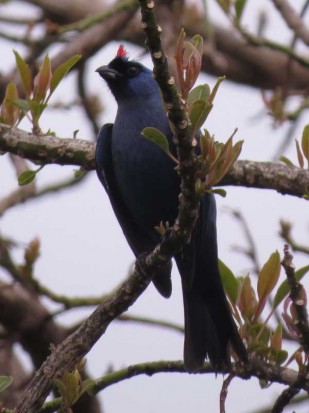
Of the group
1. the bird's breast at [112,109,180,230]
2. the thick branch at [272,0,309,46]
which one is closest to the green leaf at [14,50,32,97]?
the bird's breast at [112,109,180,230]

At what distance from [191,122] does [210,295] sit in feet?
5.04

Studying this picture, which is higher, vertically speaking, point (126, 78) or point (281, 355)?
point (126, 78)

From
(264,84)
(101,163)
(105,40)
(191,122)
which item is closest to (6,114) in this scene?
(101,163)

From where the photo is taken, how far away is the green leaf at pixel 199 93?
9.30 ft

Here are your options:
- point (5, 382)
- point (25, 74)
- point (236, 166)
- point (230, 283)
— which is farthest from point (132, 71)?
point (5, 382)

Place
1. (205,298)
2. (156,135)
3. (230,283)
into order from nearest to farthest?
(156,135) → (230,283) → (205,298)

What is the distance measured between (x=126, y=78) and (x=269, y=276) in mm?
A: 1599

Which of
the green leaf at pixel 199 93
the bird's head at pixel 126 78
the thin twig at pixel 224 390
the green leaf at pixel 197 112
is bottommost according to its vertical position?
the thin twig at pixel 224 390

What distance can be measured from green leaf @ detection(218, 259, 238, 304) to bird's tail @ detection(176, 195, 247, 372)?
7.0 inches

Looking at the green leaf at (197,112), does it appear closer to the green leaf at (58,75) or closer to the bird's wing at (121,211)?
the green leaf at (58,75)

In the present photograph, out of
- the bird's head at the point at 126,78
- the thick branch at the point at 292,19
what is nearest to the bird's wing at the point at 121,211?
the bird's head at the point at 126,78

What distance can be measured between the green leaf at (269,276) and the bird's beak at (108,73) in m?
1.55

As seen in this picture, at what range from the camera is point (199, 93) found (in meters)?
2.86

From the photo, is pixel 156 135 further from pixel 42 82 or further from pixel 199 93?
pixel 42 82
